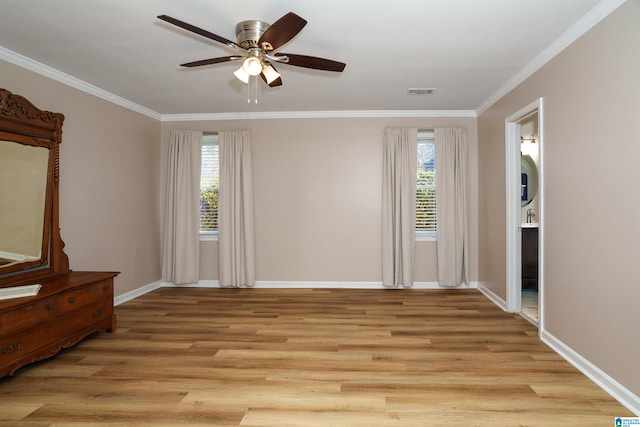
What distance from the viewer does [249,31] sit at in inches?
102

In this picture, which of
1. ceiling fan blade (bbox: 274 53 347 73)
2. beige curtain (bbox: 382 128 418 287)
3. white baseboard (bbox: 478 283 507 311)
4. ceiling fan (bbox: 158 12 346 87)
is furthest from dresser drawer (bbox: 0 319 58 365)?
white baseboard (bbox: 478 283 507 311)

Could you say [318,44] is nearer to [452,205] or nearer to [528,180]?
[452,205]

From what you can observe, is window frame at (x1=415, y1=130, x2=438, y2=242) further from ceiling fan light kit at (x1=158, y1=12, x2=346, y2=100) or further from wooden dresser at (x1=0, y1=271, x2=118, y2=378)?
wooden dresser at (x1=0, y1=271, x2=118, y2=378)

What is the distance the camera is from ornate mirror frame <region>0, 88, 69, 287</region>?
299cm

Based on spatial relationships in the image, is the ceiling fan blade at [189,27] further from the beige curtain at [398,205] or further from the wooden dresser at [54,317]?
the beige curtain at [398,205]

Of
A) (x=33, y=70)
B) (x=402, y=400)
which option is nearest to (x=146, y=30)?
(x=33, y=70)

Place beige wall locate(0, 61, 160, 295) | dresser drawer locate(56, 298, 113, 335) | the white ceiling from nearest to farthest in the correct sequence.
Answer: the white ceiling < dresser drawer locate(56, 298, 113, 335) < beige wall locate(0, 61, 160, 295)

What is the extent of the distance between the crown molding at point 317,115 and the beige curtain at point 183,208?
273 mm

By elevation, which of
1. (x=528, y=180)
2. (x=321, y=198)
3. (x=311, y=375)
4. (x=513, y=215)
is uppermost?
(x=528, y=180)

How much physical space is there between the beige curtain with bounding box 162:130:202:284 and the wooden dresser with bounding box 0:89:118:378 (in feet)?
5.73

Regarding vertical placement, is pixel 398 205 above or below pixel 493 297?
above

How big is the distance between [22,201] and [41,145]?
55 cm

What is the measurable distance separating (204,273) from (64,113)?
2.77 metres

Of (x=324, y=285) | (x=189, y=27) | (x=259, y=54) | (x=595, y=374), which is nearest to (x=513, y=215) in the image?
(x=595, y=374)
